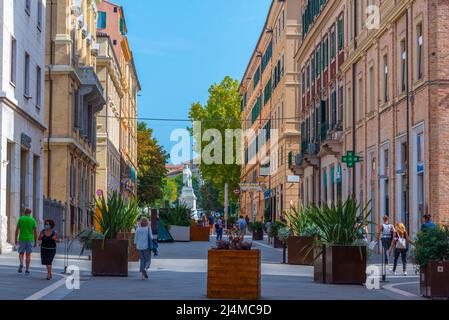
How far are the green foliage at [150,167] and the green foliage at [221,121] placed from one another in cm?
1019

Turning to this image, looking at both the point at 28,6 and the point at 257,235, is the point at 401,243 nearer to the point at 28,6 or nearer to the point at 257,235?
the point at 28,6

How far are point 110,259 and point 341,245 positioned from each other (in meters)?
5.52

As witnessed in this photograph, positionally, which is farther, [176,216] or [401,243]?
[176,216]

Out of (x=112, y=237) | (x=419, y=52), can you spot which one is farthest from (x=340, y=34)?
(x=112, y=237)

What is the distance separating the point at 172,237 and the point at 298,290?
1393 inches

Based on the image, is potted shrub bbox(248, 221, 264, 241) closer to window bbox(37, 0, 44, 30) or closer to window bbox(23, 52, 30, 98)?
window bbox(37, 0, 44, 30)

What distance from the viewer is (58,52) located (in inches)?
1946

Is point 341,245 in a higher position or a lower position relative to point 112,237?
lower

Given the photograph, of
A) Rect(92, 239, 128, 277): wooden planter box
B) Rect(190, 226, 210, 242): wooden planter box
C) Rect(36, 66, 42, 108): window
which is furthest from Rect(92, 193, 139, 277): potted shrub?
Rect(190, 226, 210, 242): wooden planter box

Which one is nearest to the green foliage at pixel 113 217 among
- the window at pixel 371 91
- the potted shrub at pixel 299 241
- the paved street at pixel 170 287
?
the paved street at pixel 170 287

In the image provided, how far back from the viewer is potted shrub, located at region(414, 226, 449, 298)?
1797 centimetres

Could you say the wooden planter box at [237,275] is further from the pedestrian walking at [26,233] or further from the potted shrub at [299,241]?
the potted shrub at [299,241]

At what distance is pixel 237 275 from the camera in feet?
57.8

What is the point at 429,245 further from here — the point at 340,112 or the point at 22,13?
the point at 340,112
